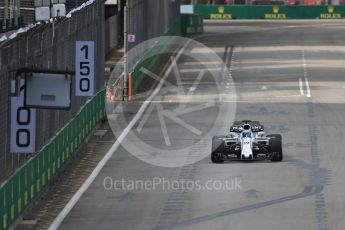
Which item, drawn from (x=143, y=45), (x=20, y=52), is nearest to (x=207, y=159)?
(x=20, y=52)

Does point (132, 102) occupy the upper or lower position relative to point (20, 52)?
lower

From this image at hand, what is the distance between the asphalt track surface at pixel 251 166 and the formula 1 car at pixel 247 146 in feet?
1.21

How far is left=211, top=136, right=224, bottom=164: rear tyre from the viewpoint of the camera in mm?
46406

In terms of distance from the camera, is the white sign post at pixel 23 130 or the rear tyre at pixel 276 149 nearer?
the white sign post at pixel 23 130

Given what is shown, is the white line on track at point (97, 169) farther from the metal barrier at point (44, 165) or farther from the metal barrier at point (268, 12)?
the metal barrier at point (268, 12)

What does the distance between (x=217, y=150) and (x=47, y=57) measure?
7783 mm

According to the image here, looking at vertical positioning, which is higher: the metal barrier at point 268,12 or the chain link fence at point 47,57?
the chain link fence at point 47,57

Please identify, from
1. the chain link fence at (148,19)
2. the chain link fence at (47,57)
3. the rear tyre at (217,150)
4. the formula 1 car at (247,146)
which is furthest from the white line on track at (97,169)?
the formula 1 car at (247,146)

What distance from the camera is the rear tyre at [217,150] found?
152 feet

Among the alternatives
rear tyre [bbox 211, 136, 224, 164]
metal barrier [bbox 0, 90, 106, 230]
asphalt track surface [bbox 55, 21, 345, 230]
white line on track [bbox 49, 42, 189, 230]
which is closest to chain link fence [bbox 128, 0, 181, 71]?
asphalt track surface [bbox 55, 21, 345, 230]

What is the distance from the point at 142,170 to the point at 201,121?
1353 cm

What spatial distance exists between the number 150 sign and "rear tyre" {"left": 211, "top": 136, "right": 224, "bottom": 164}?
473 cm

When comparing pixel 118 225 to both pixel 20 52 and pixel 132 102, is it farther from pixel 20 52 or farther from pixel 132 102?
pixel 132 102

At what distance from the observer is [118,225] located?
117 feet
